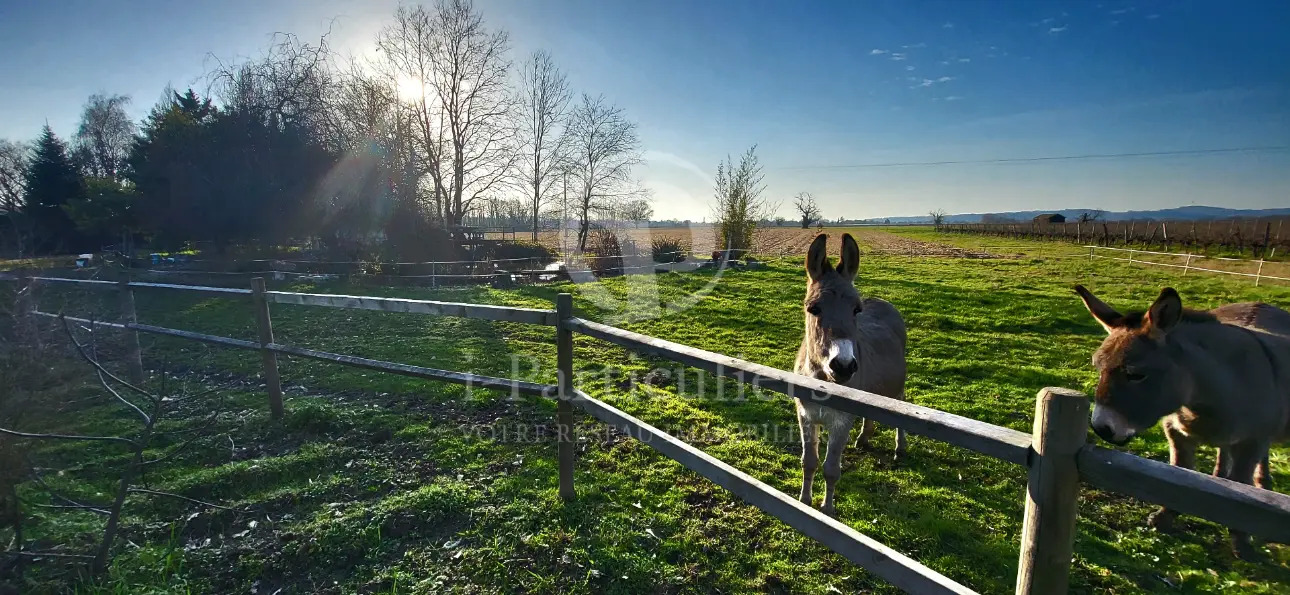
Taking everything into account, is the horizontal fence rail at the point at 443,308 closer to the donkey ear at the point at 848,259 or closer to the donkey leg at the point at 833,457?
the donkey ear at the point at 848,259

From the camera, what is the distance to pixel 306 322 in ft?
35.8

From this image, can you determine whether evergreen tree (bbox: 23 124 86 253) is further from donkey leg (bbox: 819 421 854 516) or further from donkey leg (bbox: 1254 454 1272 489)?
donkey leg (bbox: 1254 454 1272 489)

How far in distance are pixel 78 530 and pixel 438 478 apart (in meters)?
2.21

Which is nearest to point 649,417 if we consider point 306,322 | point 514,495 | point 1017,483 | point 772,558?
point 514,495

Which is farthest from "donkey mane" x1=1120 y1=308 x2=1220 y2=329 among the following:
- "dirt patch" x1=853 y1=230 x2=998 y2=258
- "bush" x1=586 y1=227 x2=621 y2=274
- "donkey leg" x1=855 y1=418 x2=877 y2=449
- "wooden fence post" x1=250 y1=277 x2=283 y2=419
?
"dirt patch" x1=853 y1=230 x2=998 y2=258

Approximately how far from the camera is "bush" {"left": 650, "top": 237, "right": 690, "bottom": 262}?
24131mm

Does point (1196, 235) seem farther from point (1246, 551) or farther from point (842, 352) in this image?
point (842, 352)

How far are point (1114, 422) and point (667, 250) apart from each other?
22.6 metres

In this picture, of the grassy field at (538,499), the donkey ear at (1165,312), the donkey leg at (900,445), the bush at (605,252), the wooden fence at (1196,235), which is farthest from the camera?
the wooden fence at (1196,235)

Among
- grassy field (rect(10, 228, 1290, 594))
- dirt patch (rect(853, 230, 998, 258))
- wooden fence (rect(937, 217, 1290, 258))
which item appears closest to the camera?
grassy field (rect(10, 228, 1290, 594))

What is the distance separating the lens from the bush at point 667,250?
24.1 m

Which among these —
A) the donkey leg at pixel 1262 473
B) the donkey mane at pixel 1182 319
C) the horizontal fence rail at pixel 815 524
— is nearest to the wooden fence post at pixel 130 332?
the horizontal fence rail at pixel 815 524

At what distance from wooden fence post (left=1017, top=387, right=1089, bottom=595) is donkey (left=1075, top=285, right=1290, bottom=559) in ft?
6.38

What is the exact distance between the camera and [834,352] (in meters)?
2.87
